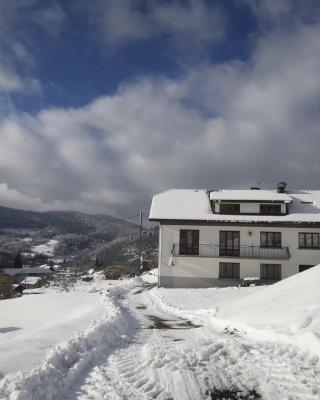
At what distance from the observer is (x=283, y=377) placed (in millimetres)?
6730

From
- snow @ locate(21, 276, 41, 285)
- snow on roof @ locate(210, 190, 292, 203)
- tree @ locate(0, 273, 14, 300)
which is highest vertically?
snow on roof @ locate(210, 190, 292, 203)

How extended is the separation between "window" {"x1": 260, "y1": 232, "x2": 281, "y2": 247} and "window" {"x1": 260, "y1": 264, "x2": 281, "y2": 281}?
5.53 feet

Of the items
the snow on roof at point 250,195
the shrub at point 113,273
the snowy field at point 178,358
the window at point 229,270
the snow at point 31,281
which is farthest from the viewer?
the snow at point 31,281

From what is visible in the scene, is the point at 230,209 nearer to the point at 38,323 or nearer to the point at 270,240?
the point at 270,240

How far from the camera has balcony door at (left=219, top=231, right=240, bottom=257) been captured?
106 feet

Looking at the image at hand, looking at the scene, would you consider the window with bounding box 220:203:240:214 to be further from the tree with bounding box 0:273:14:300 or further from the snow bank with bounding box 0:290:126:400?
the tree with bounding box 0:273:14:300

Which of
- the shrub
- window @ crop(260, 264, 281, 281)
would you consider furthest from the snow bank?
the shrub

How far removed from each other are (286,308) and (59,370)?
328 inches

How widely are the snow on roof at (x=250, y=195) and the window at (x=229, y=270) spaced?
5.45 meters

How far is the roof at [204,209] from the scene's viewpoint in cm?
3219

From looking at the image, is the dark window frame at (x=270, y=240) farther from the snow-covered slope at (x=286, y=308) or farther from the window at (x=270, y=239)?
the snow-covered slope at (x=286, y=308)

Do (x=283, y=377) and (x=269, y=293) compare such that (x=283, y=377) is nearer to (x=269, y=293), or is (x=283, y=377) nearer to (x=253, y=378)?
(x=253, y=378)

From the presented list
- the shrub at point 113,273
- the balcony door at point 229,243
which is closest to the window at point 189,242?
the balcony door at point 229,243

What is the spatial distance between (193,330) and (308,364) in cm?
527
